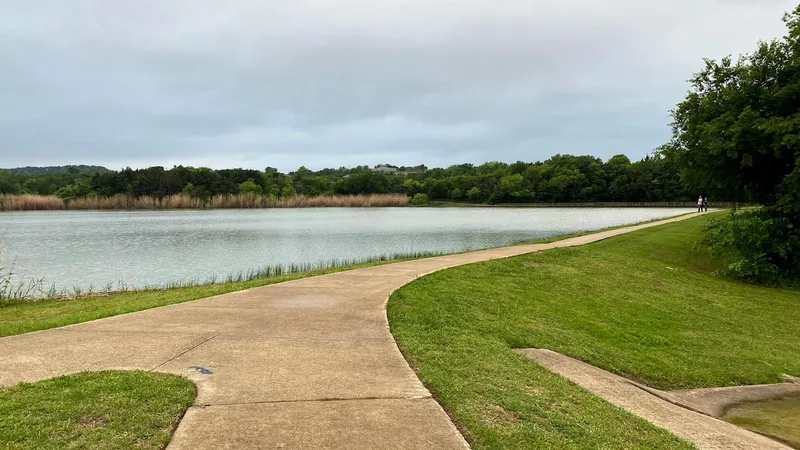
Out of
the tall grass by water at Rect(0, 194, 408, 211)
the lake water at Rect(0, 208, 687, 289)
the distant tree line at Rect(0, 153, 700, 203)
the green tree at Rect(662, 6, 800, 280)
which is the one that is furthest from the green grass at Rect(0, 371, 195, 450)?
the distant tree line at Rect(0, 153, 700, 203)

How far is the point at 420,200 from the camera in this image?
427ft

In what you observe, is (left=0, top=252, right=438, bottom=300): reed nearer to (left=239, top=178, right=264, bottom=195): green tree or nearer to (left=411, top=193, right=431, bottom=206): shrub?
(left=239, top=178, right=264, bottom=195): green tree

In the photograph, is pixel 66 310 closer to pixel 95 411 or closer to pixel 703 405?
pixel 95 411

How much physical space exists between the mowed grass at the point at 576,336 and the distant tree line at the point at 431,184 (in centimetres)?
8495

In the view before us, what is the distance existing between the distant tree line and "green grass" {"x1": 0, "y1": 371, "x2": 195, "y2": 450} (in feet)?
313

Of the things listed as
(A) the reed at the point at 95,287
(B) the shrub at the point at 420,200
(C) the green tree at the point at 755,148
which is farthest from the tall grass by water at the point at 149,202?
(C) the green tree at the point at 755,148

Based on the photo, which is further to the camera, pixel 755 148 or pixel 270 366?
pixel 755 148

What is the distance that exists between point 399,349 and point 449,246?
2134 centimetres

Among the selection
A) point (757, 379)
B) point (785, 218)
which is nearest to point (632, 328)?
point (757, 379)

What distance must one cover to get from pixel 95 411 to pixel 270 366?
1577 mm

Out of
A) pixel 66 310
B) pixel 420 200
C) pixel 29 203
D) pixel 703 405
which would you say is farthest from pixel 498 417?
pixel 420 200

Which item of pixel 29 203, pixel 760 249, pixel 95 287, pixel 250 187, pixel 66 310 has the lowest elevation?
pixel 95 287

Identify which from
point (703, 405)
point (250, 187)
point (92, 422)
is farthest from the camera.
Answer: point (250, 187)

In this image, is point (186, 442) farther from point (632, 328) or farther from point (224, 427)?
point (632, 328)
